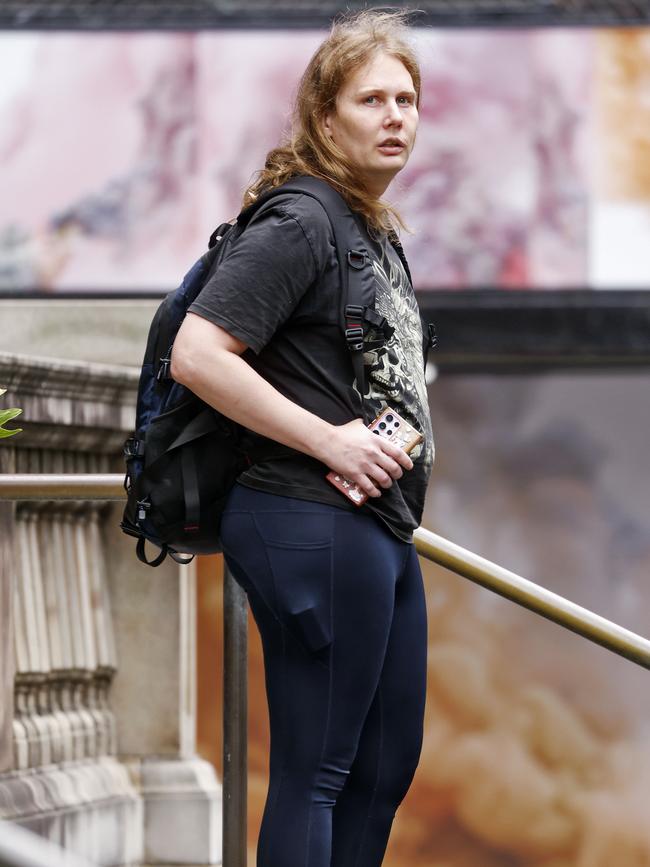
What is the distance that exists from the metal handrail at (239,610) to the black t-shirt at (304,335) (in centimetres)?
65

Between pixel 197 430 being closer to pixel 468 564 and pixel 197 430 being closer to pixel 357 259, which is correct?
pixel 357 259

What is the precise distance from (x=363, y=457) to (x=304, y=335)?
0.21 m

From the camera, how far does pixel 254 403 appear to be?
2.28 metres

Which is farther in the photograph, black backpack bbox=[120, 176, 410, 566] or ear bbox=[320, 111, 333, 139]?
ear bbox=[320, 111, 333, 139]

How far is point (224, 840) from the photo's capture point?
10.3 ft

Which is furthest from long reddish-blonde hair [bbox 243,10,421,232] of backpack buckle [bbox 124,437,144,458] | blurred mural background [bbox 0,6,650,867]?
blurred mural background [bbox 0,6,650,867]

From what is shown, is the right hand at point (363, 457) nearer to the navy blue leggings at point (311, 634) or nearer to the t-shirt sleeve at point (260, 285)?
the navy blue leggings at point (311, 634)

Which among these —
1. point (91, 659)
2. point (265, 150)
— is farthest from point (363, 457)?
point (265, 150)

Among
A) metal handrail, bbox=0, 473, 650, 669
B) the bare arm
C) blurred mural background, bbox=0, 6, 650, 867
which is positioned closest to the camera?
the bare arm

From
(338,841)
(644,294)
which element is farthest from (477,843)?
(338,841)

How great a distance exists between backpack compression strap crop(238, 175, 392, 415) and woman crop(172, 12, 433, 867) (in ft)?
0.06

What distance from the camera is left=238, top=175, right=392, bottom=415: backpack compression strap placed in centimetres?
234

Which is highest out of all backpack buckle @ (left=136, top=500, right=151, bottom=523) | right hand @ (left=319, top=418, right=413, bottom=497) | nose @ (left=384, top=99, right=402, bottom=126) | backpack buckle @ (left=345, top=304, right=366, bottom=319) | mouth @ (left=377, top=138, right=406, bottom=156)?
nose @ (left=384, top=99, right=402, bottom=126)

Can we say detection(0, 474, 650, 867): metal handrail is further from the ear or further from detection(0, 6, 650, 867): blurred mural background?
detection(0, 6, 650, 867): blurred mural background
